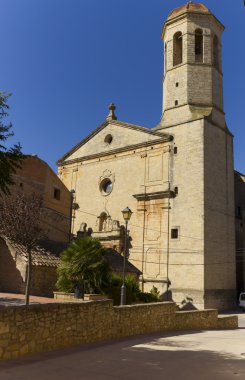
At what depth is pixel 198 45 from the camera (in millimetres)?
31516

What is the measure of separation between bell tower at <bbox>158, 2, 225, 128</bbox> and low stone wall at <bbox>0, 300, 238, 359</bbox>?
19.1 m

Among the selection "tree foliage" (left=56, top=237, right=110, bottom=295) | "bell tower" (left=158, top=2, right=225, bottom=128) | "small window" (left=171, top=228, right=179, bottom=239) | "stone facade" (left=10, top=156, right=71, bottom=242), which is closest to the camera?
"tree foliage" (left=56, top=237, right=110, bottom=295)

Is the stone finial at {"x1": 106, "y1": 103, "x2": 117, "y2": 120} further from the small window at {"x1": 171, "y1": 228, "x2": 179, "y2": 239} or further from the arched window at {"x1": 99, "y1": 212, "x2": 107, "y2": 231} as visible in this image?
the small window at {"x1": 171, "y1": 228, "x2": 179, "y2": 239}

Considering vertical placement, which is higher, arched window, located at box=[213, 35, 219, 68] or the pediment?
arched window, located at box=[213, 35, 219, 68]

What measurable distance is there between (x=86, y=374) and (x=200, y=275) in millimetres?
19454

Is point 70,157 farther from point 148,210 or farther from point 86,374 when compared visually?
point 86,374

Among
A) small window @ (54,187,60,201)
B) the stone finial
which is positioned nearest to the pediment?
the stone finial

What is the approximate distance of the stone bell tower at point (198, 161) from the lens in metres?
25.8

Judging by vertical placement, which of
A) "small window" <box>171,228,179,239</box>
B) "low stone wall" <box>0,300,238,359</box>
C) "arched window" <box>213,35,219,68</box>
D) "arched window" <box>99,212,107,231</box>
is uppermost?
"arched window" <box>213,35,219,68</box>

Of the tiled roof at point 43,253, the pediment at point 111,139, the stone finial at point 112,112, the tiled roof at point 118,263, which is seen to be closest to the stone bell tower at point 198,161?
the pediment at point 111,139

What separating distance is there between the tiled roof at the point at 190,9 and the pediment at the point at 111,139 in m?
9.75

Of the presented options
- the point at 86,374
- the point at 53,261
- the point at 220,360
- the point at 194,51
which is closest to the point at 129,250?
the point at 53,261

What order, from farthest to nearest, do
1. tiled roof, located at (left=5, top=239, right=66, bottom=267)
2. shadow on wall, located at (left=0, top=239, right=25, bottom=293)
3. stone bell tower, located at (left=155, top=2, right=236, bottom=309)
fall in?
stone bell tower, located at (left=155, top=2, right=236, bottom=309) < tiled roof, located at (left=5, top=239, right=66, bottom=267) < shadow on wall, located at (left=0, top=239, right=25, bottom=293)

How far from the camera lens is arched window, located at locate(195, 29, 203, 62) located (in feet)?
101
